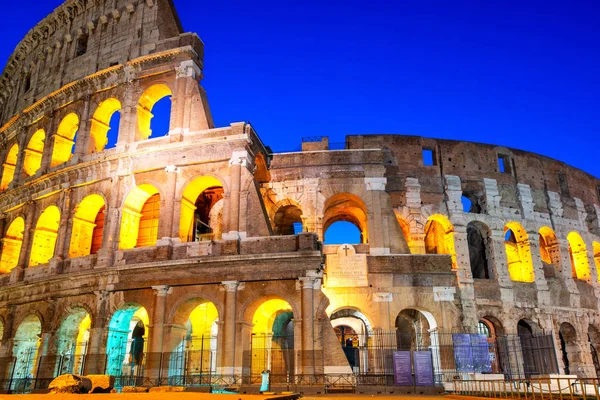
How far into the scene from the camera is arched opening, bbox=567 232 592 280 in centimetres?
2327

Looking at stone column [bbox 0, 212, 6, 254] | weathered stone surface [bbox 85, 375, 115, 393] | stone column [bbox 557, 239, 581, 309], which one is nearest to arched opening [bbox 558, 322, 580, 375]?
stone column [bbox 557, 239, 581, 309]

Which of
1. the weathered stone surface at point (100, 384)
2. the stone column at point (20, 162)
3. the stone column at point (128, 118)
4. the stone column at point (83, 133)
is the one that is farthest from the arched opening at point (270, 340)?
the stone column at point (20, 162)

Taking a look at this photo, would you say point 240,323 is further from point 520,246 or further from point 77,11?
point 77,11

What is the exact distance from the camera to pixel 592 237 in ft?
78.9

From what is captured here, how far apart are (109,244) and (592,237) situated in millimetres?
21719

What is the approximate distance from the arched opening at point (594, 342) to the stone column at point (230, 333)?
55.2 ft

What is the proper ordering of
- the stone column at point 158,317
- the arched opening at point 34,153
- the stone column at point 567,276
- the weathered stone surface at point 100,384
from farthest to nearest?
1. the arched opening at point 34,153
2. the stone column at point 567,276
3. the stone column at point 158,317
4. the weathered stone surface at point 100,384

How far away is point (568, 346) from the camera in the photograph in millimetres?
21359

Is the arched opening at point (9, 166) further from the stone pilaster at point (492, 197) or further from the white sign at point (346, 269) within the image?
the stone pilaster at point (492, 197)

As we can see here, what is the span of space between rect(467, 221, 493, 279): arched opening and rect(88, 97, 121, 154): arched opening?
1581cm

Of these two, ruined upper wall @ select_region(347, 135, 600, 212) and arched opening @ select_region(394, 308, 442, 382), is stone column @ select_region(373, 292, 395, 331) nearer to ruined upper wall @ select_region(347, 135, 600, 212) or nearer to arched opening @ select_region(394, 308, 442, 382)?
arched opening @ select_region(394, 308, 442, 382)

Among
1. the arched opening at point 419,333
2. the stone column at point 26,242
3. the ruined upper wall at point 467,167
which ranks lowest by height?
the arched opening at point 419,333

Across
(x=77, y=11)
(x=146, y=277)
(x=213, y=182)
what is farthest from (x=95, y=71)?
(x=146, y=277)

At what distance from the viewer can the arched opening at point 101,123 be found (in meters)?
20.1
